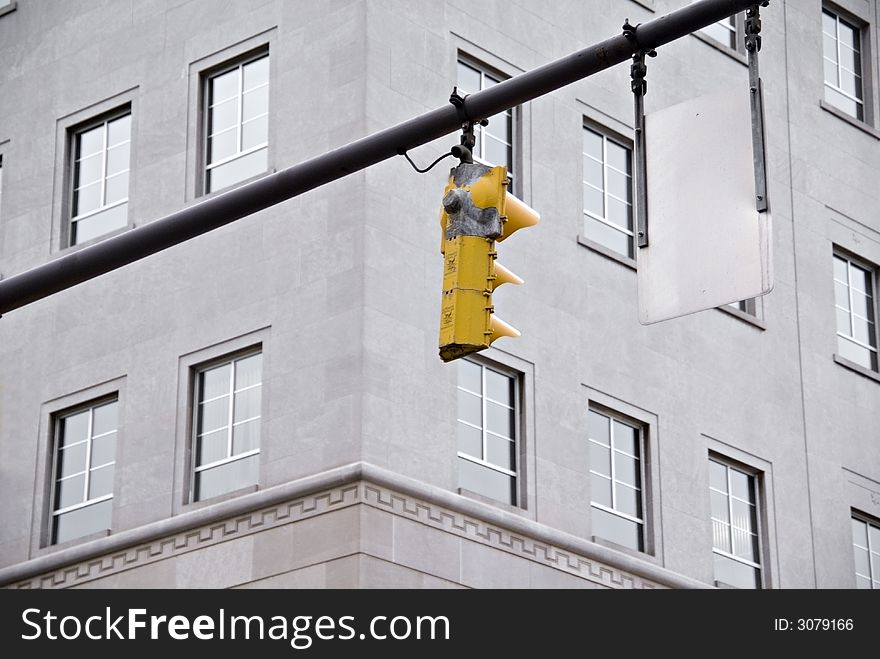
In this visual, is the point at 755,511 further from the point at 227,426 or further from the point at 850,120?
the point at 227,426

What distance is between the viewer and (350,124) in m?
27.7

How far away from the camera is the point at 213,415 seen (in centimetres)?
2800

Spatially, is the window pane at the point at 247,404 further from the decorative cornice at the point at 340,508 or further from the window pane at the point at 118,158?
the window pane at the point at 118,158

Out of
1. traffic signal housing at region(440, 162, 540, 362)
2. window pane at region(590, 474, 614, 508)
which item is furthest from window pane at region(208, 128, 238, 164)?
traffic signal housing at region(440, 162, 540, 362)

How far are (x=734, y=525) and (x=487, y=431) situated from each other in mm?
5358

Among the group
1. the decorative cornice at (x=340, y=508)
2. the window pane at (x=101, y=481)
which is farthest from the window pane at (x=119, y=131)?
the decorative cornice at (x=340, y=508)

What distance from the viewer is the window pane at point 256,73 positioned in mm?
29234

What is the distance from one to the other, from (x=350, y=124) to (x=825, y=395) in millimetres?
10119

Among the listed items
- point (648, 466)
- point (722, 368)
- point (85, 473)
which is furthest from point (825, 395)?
point (85, 473)

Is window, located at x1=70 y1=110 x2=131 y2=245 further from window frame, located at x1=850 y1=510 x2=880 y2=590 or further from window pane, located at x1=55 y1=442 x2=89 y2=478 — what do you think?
window frame, located at x1=850 y1=510 x2=880 y2=590

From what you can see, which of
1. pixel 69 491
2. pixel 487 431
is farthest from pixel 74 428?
pixel 487 431

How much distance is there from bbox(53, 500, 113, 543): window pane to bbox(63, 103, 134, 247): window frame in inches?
164

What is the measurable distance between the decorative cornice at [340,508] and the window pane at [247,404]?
4.52ft

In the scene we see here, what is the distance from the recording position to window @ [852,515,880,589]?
32.9 m
